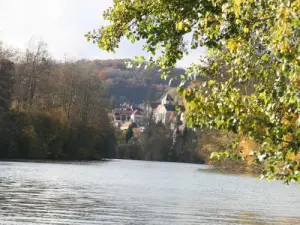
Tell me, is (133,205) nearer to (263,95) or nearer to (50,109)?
(263,95)

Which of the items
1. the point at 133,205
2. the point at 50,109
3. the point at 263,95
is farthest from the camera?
the point at 50,109

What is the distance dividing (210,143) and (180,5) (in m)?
49.7

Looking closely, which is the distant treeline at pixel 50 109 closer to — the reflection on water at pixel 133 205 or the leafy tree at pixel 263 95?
the reflection on water at pixel 133 205

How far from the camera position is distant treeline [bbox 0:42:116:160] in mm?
73750

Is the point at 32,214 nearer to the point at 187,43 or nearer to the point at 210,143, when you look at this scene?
the point at 187,43

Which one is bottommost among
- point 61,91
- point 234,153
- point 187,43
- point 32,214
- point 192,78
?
point 32,214

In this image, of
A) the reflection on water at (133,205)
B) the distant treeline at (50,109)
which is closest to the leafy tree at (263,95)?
the reflection on water at (133,205)

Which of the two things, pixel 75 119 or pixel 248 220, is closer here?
pixel 248 220

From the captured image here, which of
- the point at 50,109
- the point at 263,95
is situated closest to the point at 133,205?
the point at 263,95

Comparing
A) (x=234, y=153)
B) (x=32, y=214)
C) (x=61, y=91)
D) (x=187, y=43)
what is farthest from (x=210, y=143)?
(x=234, y=153)

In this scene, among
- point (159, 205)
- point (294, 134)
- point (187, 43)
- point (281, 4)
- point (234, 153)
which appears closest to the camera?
point (281, 4)

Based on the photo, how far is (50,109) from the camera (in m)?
83.9

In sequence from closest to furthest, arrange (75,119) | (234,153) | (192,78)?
(234,153) < (192,78) < (75,119)

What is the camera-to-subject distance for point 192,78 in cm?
1045
